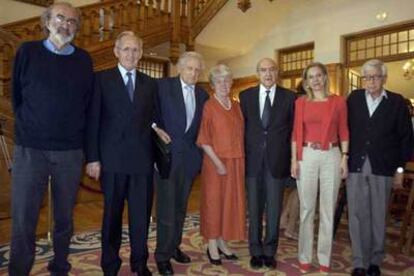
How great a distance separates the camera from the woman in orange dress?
9.09ft

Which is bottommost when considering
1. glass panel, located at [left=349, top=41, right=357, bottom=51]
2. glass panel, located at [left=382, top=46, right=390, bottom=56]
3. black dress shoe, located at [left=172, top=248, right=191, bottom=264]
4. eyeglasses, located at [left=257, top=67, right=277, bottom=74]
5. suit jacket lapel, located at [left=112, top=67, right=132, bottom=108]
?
black dress shoe, located at [left=172, top=248, right=191, bottom=264]

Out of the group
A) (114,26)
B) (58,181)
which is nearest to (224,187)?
(58,181)

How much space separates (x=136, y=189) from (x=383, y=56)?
644 cm

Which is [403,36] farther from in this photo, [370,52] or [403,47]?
[370,52]

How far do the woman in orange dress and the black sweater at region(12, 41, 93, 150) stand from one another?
3.00ft

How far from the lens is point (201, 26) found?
26.3 feet

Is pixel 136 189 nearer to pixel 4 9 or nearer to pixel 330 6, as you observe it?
pixel 4 9

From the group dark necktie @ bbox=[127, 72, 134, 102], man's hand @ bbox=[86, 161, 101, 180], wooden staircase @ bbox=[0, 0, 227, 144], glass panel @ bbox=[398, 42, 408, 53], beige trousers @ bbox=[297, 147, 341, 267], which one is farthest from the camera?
glass panel @ bbox=[398, 42, 408, 53]

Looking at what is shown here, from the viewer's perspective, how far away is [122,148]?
7.79 ft

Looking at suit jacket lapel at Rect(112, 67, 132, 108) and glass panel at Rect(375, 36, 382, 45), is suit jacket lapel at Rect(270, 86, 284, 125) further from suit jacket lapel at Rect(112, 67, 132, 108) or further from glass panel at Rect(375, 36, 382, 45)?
glass panel at Rect(375, 36, 382, 45)

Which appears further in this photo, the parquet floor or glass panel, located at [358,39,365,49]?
glass panel, located at [358,39,365,49]

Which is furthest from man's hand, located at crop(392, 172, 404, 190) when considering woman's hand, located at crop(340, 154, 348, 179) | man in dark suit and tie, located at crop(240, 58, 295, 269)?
man in dark suit and tie, located at crop(240, 58, 295, 269)

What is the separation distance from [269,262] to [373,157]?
101 centimetres

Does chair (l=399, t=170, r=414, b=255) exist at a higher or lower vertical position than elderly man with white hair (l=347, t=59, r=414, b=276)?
lower
